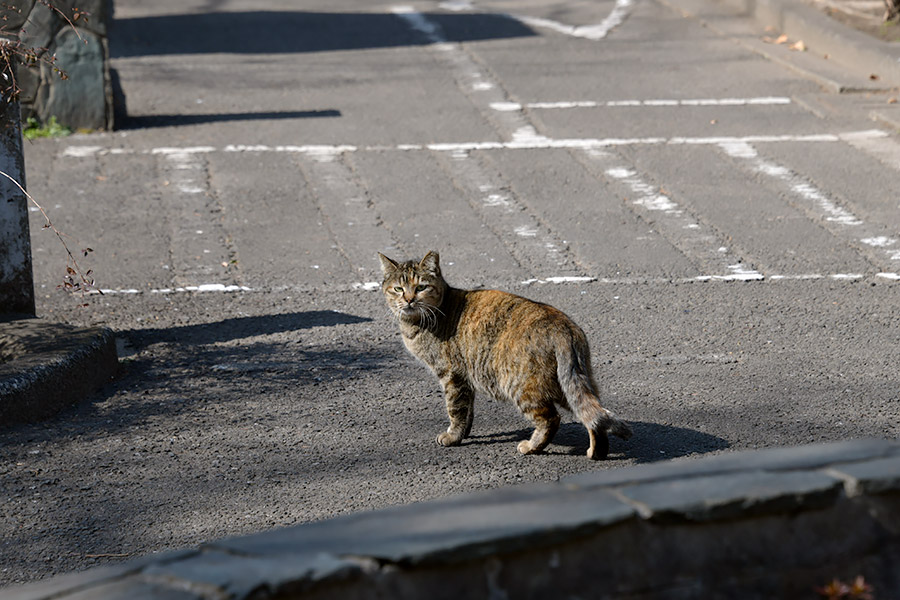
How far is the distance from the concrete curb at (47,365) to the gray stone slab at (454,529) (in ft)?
10.3

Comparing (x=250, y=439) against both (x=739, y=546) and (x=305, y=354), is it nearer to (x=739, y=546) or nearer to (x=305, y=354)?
(x=305, y=354)

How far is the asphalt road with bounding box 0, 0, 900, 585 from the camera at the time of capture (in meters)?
5.23

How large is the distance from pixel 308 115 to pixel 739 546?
10135 mm

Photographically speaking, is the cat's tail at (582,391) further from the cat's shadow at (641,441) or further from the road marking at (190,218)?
the road marking at (190,218)

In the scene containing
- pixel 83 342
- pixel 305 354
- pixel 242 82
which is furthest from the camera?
pixel 242 82

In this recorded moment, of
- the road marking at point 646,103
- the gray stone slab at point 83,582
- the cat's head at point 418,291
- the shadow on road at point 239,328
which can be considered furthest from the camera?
the road marking at point 646,103

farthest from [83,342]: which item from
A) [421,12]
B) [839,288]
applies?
[421,12]

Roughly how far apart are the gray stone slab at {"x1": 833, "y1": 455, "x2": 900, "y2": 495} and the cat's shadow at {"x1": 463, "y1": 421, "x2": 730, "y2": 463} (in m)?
1.79

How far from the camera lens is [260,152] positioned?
1123 centimetres

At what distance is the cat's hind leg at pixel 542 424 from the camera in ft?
16.9

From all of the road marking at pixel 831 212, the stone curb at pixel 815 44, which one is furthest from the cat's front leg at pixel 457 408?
the stone curb at pixel 815 44

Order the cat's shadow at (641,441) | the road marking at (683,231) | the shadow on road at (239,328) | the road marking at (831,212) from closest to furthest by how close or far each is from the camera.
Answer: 1. the cat's shadow at (641,441)
2. the shadow on road at (239,328)
3. the road marking at (683,231)
4. the road marking at (831,212)

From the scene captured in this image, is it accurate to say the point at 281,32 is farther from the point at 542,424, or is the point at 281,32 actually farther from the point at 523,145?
the point at 542,424

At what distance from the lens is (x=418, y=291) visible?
5668 millimetres
